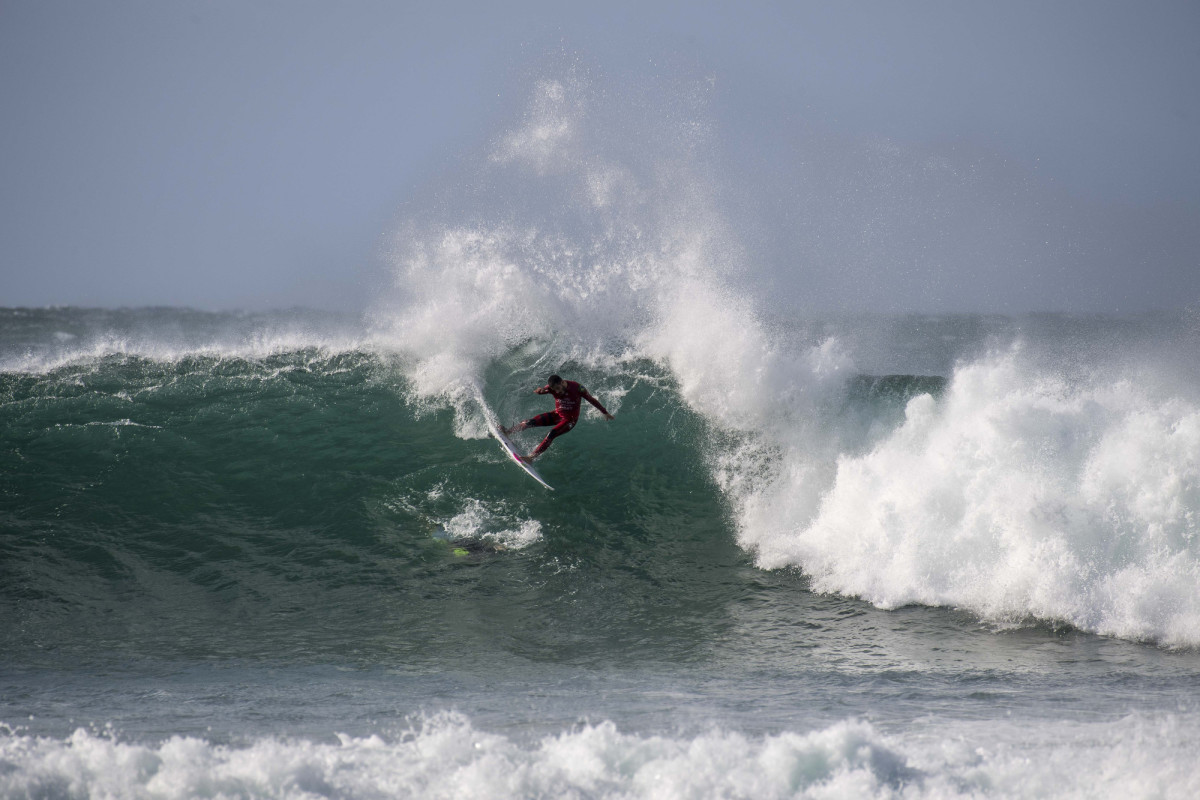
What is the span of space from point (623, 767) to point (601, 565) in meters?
3.68

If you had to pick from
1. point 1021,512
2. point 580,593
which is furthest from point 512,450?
point 1021,512

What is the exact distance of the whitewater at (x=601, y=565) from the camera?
3.57 m

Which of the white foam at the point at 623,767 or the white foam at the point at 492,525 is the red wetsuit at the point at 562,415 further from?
the white foam at the point at 623,767

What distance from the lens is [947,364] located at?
1507cm

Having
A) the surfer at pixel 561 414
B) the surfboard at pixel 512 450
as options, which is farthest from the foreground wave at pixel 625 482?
the surfer at pixel 561 414

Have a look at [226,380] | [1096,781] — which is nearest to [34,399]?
[226,380]

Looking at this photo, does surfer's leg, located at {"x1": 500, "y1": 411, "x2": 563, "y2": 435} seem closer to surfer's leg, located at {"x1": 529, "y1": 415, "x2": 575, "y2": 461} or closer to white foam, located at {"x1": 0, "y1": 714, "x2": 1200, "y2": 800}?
surfer's leg, located at {"x1": 529, "y1": 415, "x2": 575, "y2": 461}

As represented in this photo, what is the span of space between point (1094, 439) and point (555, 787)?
20.1 ft

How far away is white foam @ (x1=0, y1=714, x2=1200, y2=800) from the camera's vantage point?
10.8 ft

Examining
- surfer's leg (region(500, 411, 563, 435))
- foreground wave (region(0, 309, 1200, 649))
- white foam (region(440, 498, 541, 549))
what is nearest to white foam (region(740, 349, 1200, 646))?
foreground wave (region(0, 309, 1200, 649))

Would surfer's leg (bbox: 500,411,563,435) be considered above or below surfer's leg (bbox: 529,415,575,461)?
above

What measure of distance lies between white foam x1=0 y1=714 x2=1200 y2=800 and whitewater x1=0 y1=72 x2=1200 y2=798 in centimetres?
2

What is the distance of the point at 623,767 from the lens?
3465mm

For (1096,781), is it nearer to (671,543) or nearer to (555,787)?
(555,787)
